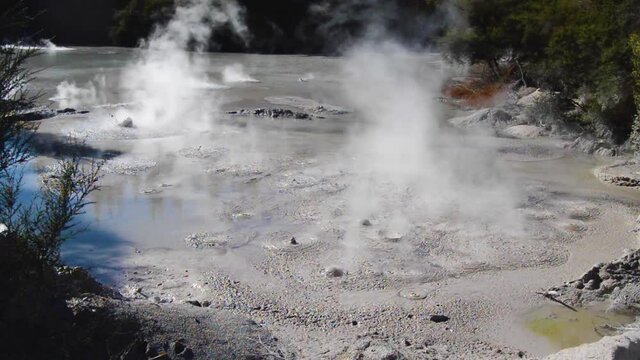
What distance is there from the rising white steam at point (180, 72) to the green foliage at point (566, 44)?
820cm

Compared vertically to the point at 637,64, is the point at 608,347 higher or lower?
lower

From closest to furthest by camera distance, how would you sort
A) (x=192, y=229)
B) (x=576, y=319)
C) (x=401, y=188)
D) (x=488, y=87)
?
(x=576, y=319) < (x=192, y=229) < (x=401, y=188) < (x=488, y=87)

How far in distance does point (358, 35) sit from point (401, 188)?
27750 mm

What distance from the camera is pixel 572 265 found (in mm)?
8773

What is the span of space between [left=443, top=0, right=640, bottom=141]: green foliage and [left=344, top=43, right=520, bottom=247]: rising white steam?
8.28 feet

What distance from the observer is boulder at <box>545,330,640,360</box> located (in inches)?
219

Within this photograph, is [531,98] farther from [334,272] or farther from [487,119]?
[334,272]

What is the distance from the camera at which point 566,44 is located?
57.0 ft

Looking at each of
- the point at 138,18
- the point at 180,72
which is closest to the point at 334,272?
the point at 180,72

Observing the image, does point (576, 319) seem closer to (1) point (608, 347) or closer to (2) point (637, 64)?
(1) point (608, 347)

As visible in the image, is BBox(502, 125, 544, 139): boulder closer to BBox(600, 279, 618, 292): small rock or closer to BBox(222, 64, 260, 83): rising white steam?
BBox(600, 279, 618, 292): small rock

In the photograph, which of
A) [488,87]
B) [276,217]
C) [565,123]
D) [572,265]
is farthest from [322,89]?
[572,265]

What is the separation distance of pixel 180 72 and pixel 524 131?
13.6 metres

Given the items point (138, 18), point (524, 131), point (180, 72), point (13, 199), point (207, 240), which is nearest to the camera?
point (13, 199)
